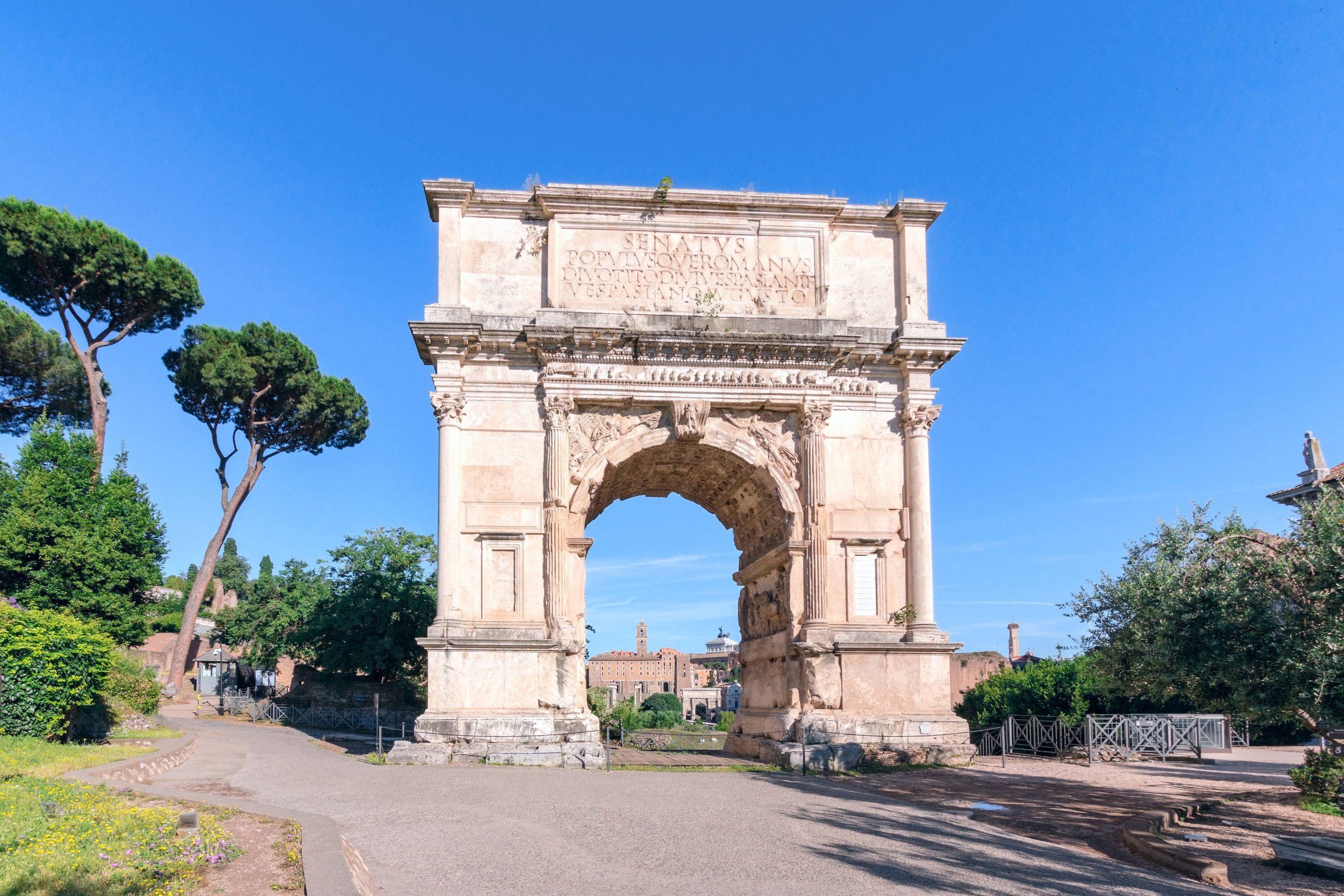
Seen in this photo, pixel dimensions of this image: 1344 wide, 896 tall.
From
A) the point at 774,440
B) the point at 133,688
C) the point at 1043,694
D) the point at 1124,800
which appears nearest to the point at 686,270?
the point at 774,440

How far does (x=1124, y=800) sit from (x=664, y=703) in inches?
3028

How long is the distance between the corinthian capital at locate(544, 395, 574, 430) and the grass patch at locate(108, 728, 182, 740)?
33.4ft

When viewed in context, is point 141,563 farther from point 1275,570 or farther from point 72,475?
point 1275,570

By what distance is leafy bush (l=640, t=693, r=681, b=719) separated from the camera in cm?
8312

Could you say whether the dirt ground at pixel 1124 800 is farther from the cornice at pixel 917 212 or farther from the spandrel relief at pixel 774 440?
the cornice at pixel 917 212

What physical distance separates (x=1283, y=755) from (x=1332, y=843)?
17.5m

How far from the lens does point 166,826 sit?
8375 mm

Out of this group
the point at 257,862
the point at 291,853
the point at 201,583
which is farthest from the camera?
the point at 201,583

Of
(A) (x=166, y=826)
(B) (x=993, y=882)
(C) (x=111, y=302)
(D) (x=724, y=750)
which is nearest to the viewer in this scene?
(B) (x=993, y=882)

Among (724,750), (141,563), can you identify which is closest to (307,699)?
(141,563)


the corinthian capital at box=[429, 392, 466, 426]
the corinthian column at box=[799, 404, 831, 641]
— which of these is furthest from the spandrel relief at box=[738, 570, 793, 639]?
the corinthian capital at box=[429, 392, 466, 426]

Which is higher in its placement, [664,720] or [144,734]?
[144,734]

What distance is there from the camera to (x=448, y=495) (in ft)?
59.2

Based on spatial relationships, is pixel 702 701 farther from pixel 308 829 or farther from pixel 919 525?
pixel 308 829
